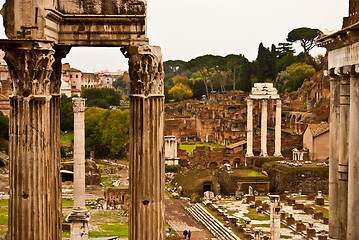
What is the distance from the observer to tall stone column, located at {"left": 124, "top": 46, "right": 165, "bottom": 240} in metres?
4.40

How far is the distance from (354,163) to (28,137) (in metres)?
5.26

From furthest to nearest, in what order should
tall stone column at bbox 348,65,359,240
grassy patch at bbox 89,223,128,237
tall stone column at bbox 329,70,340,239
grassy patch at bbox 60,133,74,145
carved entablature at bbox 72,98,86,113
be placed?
1. grassy patch at bbox 60,133,74,145
2. grassy patch at bbox 89,223,128,237
3. carved entablature at bbox 72,98,86,113
4. tall stone column at bbox 329,70,340,239
5. tall stone column at bbox 348,65,359,240

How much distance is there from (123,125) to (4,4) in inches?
1406

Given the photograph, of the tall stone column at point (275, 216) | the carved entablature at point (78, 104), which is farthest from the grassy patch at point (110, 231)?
the carved entablature at point (78, 104)

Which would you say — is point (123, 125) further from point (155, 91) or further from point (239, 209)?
point (155, 91)

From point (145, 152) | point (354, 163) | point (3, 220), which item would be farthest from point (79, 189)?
point (145, 152)

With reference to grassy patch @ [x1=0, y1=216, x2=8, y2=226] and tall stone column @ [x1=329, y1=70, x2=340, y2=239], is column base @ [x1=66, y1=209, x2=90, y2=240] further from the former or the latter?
grassy patch @ [x1=0, y1=216, x2=8, y2=226]

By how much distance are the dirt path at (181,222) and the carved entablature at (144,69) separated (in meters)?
15.4

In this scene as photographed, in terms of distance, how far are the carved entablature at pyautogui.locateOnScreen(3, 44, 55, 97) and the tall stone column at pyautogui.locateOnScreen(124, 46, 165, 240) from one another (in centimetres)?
73

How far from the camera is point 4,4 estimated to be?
407cm

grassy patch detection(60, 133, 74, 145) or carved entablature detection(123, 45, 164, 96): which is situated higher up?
carved entablature detection(123, 45, 164, 96)

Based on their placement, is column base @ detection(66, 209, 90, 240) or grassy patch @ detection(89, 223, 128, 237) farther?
grassy patch @ detection(89, 223, 128, 237)

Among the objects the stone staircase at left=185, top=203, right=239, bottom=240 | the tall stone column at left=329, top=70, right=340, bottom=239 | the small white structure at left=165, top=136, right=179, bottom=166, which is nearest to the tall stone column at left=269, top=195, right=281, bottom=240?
the stone staircase at left=185, top=203, right=239, bottom=240

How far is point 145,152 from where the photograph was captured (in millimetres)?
4398
